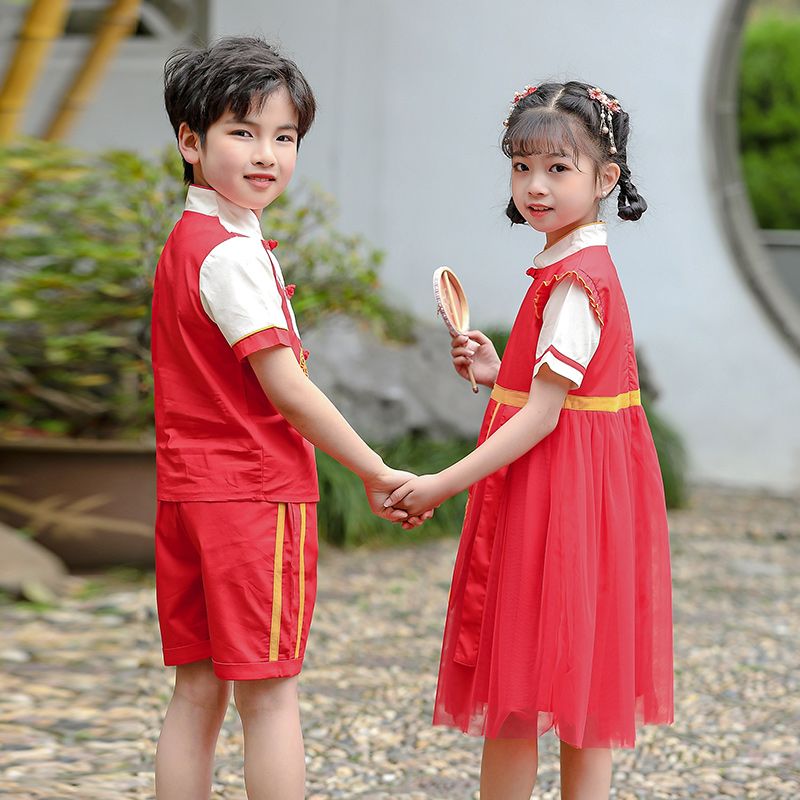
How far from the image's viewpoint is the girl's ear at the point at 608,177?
5.82ft

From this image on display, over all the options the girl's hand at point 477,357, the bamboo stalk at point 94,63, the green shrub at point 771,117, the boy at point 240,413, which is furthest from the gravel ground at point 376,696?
the green shrub at point 771,117

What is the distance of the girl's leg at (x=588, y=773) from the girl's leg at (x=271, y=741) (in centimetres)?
42

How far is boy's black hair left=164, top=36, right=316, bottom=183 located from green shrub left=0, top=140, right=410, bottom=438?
2115 millimetres

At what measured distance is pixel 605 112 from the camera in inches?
69.4

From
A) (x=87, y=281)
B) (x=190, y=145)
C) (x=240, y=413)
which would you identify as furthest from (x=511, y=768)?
(x=87, y=281)

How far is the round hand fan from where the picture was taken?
6.37 ft

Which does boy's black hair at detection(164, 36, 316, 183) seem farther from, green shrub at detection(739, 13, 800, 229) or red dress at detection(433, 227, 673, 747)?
green shrub at detection(739, 13, 800, 229)

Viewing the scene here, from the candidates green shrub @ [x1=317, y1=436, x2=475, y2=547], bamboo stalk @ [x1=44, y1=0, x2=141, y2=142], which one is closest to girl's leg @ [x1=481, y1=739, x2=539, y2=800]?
green shrub @ [x1=317, y1=436, x2=475, y2=547]

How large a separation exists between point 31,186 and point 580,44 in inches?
114

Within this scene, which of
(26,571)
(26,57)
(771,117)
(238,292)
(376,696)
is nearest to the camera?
(238,292)

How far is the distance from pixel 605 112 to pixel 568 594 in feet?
2.24

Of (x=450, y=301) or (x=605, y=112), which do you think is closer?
(x=605, y=112)

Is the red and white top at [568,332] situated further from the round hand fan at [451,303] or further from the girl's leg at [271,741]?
the girl's leg at [271,741]

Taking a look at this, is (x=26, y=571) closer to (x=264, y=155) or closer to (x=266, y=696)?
(x=266, y=696)
